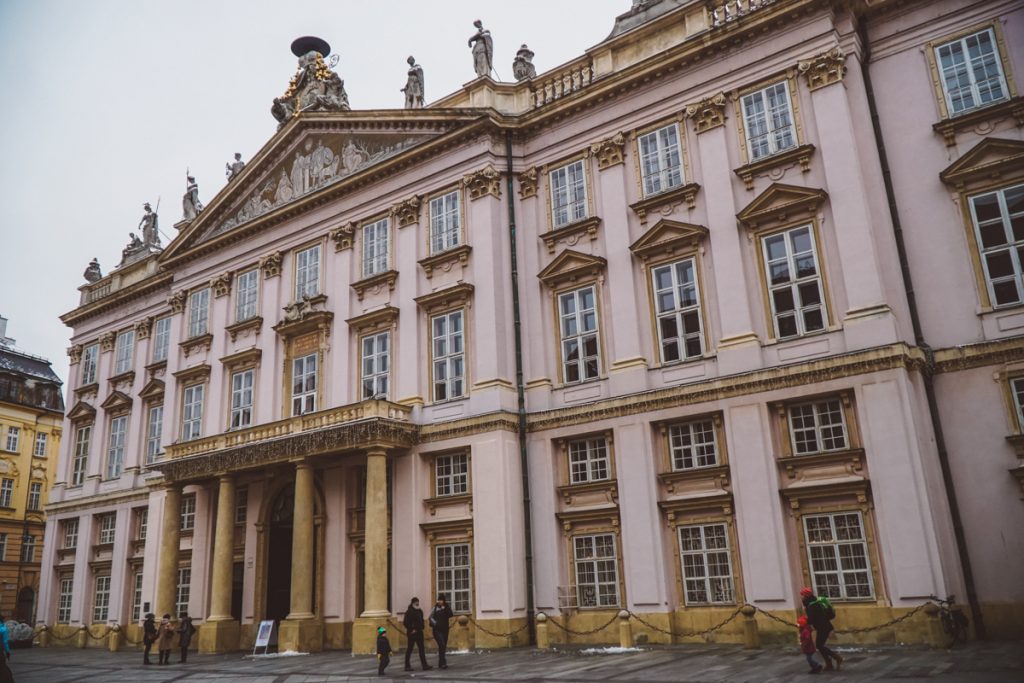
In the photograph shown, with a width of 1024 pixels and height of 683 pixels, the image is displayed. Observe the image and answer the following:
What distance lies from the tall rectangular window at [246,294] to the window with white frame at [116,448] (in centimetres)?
1011

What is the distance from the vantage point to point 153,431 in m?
38.3

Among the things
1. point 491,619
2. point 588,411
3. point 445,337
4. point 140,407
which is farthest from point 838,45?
point 140,407

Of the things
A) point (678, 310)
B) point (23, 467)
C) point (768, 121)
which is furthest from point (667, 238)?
point (23, 467)

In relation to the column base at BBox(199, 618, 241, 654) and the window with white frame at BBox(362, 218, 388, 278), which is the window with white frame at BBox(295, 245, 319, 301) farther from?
the column base at BBox(199, 618, 241, 654)

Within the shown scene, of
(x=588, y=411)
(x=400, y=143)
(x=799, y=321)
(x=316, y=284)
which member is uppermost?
(x=400, y=143)

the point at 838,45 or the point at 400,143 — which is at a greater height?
the point at 400,143

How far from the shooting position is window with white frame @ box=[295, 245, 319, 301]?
106 ft

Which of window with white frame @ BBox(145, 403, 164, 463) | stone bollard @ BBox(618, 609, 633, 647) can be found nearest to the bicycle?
stone bollard @ BBox(618, 609, 633, 647)

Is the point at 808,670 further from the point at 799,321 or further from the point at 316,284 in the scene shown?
the point at 316,284

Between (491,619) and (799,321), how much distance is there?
12.3 m

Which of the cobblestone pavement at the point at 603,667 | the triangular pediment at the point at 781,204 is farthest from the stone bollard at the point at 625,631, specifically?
the triangular pediment at the point at 781,204

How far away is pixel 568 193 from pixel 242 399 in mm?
15818

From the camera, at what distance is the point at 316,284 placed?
3225cm

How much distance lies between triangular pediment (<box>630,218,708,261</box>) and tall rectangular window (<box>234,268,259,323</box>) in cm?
1706
